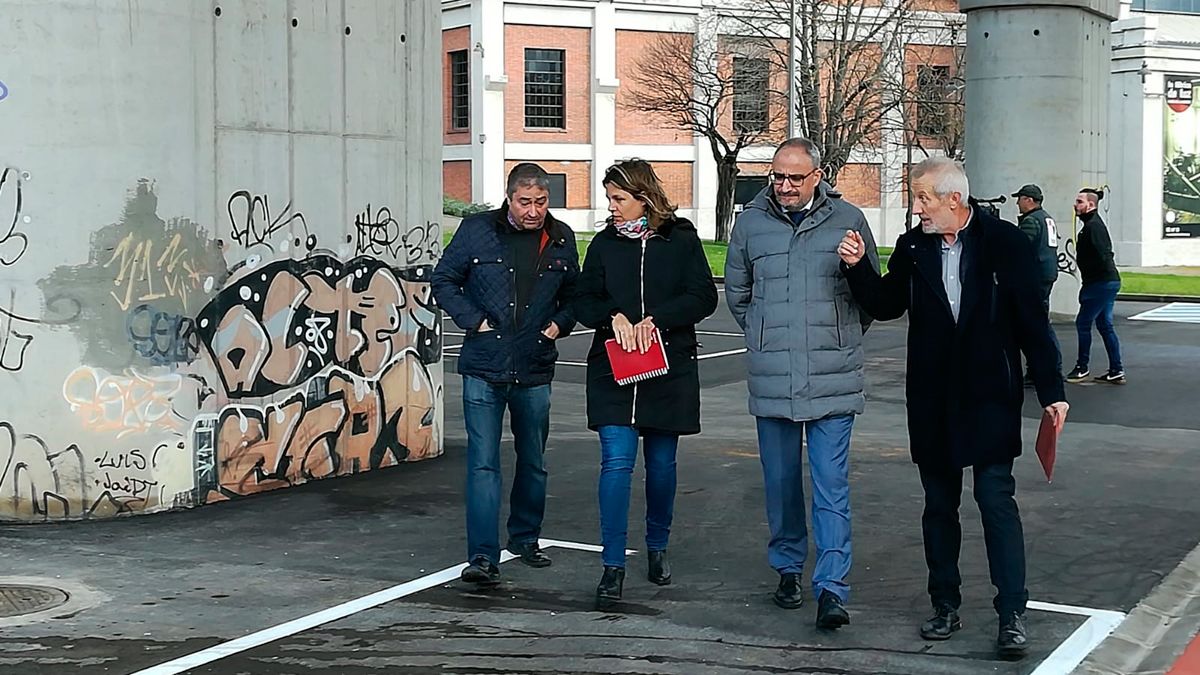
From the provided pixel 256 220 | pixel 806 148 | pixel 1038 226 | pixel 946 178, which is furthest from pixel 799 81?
pixel 946 178

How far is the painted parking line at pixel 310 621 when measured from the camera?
598 cm

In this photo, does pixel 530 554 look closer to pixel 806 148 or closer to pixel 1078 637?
pixel 806 148

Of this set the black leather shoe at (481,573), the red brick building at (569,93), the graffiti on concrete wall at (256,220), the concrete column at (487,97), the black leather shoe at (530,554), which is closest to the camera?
the black leather shoe at (481,573)

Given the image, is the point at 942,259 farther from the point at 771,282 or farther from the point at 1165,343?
the point at 1165,343

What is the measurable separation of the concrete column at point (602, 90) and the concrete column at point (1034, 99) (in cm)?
2970

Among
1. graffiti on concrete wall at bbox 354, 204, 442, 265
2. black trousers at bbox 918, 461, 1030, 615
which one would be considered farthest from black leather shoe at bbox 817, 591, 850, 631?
graffiti on concrete wall at bbox 354, 204, 442, 265

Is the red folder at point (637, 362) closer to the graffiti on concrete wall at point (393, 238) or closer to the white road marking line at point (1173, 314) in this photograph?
the graffiti on concrete wall at point (393, 238)

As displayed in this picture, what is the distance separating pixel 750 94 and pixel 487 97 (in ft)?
29.6

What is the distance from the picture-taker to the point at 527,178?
24.1 ft

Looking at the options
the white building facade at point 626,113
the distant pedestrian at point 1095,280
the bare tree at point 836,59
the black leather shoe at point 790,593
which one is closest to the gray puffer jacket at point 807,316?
the black leather shoe at point 790,593

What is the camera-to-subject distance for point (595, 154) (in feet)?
172

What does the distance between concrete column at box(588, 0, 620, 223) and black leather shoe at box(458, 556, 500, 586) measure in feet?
147

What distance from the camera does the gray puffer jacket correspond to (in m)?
6.57

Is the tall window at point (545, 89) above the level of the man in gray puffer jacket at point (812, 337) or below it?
above
